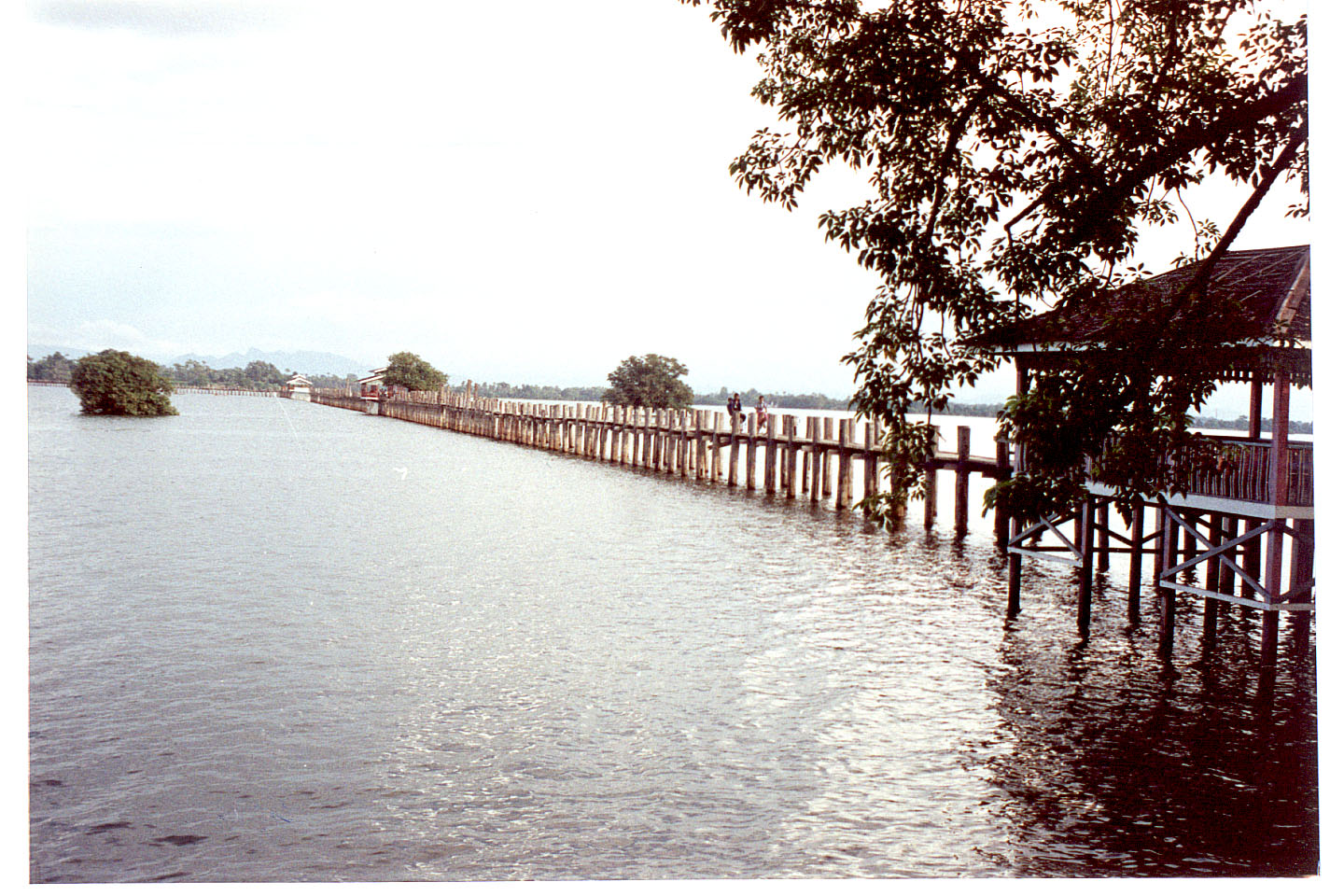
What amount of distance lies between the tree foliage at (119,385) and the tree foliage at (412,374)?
11560 mm

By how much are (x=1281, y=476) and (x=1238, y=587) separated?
15.5 feet

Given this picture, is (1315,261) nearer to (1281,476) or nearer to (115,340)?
(1281,476)

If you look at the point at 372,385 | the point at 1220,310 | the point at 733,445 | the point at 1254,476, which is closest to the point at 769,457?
the point at 733,445

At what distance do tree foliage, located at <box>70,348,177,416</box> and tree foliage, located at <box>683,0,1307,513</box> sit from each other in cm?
4183

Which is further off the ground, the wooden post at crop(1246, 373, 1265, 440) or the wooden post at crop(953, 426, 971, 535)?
the wooden post at crop(1246, 373, 1265, 440)

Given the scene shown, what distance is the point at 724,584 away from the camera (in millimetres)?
11875

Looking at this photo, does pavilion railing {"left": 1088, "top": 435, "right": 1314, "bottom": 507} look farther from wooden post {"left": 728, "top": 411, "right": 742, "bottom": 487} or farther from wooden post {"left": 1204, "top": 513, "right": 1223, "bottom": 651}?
wooden post {"left": 728, "top": 411, "right": 742, "bottom": 487}

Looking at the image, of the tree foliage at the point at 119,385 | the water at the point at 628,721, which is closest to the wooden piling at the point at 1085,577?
the water at the point at 628,721

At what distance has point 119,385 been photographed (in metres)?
45.4

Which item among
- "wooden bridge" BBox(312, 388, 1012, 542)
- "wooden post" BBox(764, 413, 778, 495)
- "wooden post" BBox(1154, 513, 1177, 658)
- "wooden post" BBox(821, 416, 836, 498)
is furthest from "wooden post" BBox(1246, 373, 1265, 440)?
"wooden post" BBox(764, 413, 778, 495)

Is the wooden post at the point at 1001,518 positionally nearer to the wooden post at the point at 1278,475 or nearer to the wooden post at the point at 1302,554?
the wooden post at the point at 1302,554

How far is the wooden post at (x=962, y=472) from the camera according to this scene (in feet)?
50.5

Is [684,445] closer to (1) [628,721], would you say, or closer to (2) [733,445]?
(2) [733,445]

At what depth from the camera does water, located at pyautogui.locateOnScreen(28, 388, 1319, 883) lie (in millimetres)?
5090
